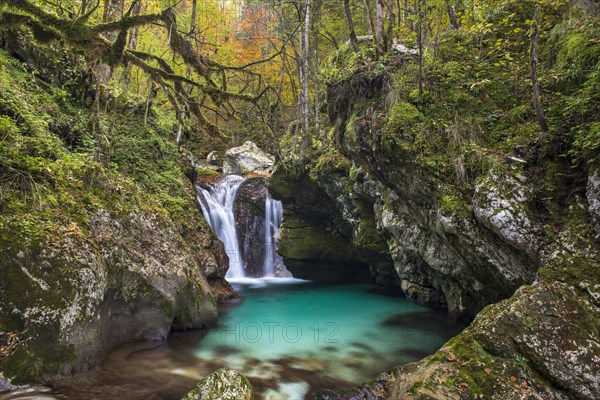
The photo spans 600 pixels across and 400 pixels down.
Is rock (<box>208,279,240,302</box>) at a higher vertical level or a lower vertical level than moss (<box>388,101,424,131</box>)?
lower

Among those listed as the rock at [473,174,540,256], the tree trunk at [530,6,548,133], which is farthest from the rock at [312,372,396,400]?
the tree trunk at [530,6,548,133]

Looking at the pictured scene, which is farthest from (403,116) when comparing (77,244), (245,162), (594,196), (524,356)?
(245,162)

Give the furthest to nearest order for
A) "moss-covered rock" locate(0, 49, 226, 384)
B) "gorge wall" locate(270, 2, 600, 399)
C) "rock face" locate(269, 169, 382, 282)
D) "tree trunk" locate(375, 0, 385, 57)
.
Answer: "rock face" locate(269, 169, 382, 282)
"tree trunk" locate(375, 0, 385, 57)
"moss-covered rock" locate(0, 49, 226, 384)
"gorge wall" locate(270, 2, 600, 399)

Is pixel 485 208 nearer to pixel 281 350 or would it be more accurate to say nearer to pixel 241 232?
pixel 281 350

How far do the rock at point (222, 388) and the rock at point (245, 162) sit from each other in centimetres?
1615

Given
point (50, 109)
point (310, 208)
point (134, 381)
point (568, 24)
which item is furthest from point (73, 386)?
point (310, 208)

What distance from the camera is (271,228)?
16.9 metres

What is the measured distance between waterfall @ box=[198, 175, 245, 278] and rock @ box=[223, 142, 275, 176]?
3785 mm

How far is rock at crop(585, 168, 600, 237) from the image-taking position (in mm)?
4969

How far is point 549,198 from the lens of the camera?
5.73 meters

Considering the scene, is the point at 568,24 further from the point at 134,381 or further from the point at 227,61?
the point at 227,61

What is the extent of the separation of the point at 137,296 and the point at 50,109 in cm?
495

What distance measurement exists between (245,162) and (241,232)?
6149 millimetres

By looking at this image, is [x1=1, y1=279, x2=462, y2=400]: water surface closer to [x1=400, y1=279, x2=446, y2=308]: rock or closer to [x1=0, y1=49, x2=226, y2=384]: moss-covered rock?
[x1=400, y1=279, x2=446, y2=308]: rock
